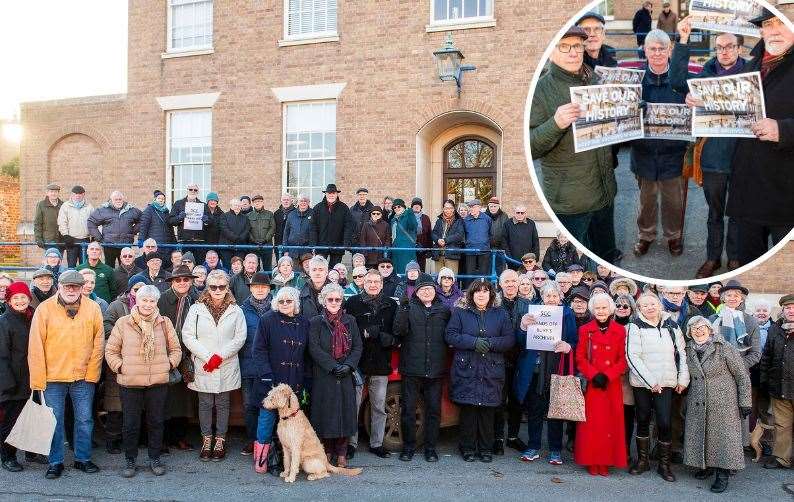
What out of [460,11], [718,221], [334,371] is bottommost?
[334,371]

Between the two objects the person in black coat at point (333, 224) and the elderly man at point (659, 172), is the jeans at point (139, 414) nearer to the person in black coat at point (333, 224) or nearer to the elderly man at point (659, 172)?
the person in black coat at point (333, 224)

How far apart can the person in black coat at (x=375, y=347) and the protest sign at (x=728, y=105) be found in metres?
5.10

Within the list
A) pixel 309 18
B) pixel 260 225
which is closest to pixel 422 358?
pixel 260 225

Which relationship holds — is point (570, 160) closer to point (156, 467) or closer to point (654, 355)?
point (654, 355)

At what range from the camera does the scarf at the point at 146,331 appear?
620 cm

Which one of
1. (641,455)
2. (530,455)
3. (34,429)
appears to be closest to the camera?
(34,429)

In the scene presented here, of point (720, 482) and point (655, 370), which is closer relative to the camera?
point (720, 482)

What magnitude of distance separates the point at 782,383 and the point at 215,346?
220 inches

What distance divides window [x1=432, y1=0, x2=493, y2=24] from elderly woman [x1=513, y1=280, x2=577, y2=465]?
7.70 metres

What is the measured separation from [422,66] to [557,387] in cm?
828

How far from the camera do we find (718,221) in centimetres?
181

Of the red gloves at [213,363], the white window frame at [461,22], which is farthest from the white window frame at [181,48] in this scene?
the red gloves at [213,363]

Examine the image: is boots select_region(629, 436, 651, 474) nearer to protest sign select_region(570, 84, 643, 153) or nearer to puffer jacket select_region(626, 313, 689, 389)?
puffer jacket select_region(626, 313, 689, 389)

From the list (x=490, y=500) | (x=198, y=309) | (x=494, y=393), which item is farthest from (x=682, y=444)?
(x=198, y=309)
